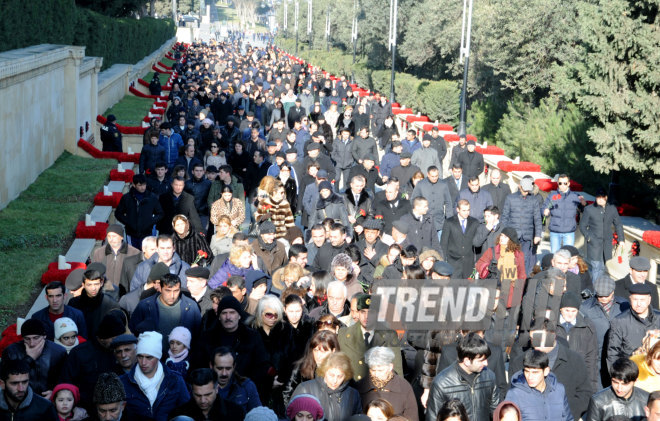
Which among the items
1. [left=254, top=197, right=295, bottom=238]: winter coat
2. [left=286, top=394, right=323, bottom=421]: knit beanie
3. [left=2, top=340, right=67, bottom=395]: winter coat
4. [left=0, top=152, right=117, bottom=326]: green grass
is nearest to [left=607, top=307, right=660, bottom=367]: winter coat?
[left=286, top=394, right=323, bottom=421]: knit beanie

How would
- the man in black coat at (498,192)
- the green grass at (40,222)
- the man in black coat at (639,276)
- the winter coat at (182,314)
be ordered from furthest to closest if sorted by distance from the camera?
1. the man in black coat at (498,192)
2. the green grass at (40,222)
3. the man in black coat at (639,276)
4. the winter coat at (182,314)

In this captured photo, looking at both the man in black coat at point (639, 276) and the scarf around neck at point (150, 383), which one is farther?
the man in black coat at point (639, 276)

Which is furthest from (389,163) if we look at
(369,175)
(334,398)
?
(334,398)

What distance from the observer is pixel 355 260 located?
35.6 ft

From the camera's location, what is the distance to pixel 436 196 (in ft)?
49.5

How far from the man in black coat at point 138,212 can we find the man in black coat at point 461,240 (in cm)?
388

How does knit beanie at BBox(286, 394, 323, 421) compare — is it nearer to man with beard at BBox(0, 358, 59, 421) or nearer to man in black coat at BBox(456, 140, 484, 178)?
man with beard at BBox(0, 358, 59, 421)

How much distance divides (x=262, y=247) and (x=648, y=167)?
895cm

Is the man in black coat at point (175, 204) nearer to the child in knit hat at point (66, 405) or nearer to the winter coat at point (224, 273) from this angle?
the winter coat at point (224, 273)

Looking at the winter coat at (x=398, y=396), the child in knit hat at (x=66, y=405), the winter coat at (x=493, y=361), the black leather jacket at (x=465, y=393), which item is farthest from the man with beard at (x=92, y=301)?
the black leather jacket at (x=465, y=393)

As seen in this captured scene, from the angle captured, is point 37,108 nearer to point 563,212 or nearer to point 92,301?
point 563,212

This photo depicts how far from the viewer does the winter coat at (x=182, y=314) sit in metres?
8.83

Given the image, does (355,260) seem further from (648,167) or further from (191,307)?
(648,167)

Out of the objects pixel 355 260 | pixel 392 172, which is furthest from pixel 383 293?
pixel 392 172
